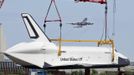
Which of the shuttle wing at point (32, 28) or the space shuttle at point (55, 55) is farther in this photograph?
the shuttle wing at point (32, 28)

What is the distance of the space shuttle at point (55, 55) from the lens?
4769cm

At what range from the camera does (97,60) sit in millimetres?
48406

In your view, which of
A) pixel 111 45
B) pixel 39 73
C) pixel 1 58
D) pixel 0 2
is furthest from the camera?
pixel 1 58

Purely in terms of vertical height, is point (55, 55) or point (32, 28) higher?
point (32, 28)

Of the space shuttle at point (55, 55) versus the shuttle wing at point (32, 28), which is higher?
the shuttle wing at point (32, 28)

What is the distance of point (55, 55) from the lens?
48.4 meters

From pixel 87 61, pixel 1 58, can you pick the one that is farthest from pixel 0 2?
pixel 87 61

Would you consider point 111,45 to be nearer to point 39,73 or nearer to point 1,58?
point 39,73

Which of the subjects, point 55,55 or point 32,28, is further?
point 32,28

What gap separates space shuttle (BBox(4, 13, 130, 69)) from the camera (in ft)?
156

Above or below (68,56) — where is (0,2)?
above

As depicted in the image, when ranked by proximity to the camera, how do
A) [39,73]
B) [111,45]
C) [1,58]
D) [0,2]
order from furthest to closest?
1. [1,58]
2. [0,2]
3. [111,45]
4. [39,73]

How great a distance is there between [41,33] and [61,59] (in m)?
3.27

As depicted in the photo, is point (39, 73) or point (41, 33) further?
point (41, 33)
